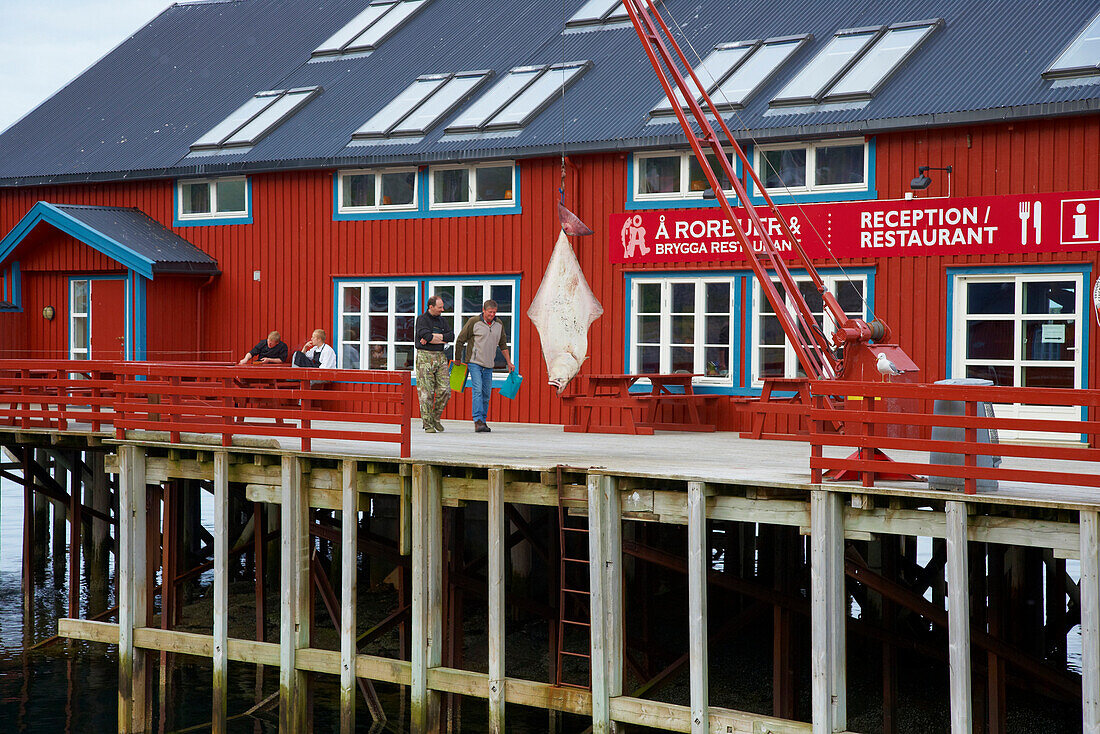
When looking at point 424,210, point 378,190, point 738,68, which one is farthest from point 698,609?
point 378,190

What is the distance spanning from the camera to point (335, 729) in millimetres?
14469

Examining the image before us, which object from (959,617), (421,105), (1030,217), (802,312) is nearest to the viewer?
(959,617)

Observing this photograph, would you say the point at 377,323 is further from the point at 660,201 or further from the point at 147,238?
the point at 660,201

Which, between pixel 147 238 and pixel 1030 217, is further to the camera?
pixel 147 238

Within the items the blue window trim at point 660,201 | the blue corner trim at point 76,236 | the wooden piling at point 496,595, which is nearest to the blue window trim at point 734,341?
the blue window trim at point 660,201

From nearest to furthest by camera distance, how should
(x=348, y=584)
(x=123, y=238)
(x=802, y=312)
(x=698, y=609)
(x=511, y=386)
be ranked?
(x=698, y=609) < (x=348, y=584) < (x=802, y=312) < (x=511, y=386) < (x=123, y=238)

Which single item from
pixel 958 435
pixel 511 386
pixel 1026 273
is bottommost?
pixel 958 435

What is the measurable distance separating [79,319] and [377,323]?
17.9ft

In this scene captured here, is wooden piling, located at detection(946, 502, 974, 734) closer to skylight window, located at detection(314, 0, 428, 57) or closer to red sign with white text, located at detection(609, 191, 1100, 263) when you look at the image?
red sign with white text, located at detection(609, 191, 1100, 263)

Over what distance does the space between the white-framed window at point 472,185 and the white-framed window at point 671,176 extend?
2008 mm

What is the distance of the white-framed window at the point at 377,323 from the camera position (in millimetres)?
20484

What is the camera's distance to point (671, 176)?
18.3 meters

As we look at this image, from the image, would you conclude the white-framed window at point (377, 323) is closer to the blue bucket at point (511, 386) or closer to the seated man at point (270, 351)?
the seated man at point (270, 351)

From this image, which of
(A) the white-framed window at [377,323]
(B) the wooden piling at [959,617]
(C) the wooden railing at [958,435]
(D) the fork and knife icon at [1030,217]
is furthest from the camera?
(A) the white-framed window at [377,323]
